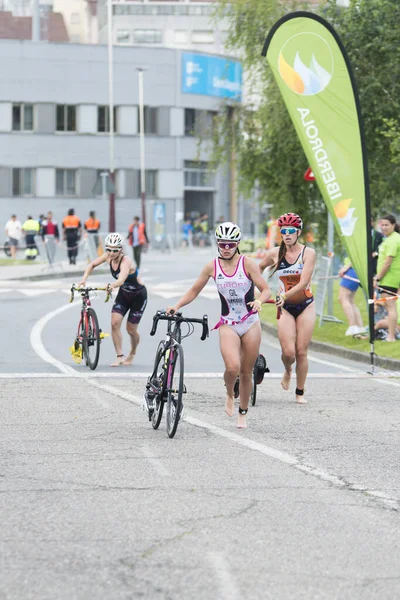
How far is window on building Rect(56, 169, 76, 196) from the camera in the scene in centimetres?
7862

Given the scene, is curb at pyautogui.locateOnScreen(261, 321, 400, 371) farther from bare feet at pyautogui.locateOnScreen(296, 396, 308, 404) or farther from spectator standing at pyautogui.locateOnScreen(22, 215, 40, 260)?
spectator standing at pyautogui.locateOnScreen(22, 215, 40, 260)

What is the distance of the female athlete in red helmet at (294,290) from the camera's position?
13164 mm

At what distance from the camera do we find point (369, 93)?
25.7 meters

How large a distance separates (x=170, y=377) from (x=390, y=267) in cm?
923

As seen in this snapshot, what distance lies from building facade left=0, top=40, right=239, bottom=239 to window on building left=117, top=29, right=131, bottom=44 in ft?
80.8

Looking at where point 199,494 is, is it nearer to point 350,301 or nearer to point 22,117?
A: point 350,301

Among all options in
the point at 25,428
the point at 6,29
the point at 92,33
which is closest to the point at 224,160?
the point at 25,428

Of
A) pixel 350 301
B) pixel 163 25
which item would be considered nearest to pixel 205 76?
pixel 163 25

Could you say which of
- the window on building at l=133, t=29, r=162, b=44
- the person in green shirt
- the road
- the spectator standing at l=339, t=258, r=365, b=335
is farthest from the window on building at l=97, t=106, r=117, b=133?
the road

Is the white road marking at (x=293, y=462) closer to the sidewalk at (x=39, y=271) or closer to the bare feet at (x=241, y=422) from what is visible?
the bare feet at (x=241, y=422)

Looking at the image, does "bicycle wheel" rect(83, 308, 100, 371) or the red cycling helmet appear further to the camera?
"bicycle wheel" rect(83, 308, 100, 371)

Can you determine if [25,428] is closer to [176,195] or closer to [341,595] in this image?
[341,595]

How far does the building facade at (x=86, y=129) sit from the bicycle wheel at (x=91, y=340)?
60.6 meters

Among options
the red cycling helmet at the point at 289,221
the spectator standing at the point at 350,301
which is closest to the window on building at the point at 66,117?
the spectator standing at the point at 350,301
